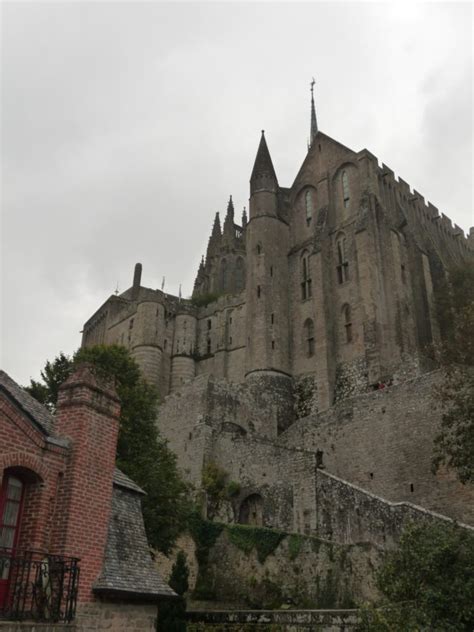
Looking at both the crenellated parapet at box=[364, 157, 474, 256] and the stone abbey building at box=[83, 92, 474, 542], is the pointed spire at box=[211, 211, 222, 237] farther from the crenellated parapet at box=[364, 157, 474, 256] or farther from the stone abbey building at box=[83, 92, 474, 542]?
the crenellated parapet at box=[364, 157, 474, 256]

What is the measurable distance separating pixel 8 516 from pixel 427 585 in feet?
29.3

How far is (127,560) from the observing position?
12672 millimetres

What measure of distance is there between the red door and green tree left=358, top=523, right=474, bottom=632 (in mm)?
7372

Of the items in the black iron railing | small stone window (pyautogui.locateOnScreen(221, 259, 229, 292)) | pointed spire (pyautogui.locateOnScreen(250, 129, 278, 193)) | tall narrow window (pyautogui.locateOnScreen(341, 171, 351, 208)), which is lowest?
the black iron railing

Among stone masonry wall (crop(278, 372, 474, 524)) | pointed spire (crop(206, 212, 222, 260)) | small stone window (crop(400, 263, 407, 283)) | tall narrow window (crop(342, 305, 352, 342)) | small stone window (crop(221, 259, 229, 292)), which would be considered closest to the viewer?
stone masonry wall (crop(278, 372, 474, 524))

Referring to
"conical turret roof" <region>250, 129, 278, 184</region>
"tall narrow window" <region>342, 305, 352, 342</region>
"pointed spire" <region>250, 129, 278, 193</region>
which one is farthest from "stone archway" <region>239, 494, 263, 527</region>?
"conical turret roof" <region>250, 129, 278, 184</region>

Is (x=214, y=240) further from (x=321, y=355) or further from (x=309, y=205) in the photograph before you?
(x=321, y=355)

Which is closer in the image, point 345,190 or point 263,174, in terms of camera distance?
point 345,190

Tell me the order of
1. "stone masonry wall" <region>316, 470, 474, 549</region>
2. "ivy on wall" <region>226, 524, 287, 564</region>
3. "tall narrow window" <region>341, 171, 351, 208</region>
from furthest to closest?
1. "tall narrow window" <region>341, 171, 351, 208</region>
2. "ivy on wall" <region>226, 524, 287, 564</region>
3. "stone masonry wall" <region>316, 470, 474, 549</region>

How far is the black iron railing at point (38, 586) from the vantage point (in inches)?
404

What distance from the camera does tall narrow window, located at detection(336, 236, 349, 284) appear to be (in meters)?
47.4

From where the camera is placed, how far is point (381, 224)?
46.2 metres

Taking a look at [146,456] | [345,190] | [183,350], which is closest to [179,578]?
[146,456]

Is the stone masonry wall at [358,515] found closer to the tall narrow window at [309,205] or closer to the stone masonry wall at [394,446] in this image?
the stone masonry wall at [394,446]
